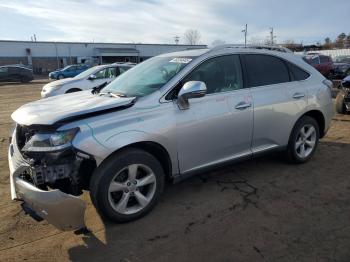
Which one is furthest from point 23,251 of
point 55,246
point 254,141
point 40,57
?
point 40,57

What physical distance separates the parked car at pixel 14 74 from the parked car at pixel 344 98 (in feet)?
94.2

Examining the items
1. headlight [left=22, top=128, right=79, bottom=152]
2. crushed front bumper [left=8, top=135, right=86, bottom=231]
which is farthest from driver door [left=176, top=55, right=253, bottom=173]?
crushed front bumper [left=8, top=135, right=86, bottom=231]

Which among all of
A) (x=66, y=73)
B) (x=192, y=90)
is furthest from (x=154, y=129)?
(x=66, y=73)

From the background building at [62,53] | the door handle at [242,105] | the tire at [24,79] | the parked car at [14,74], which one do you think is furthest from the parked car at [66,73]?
the door handle at [242,105]

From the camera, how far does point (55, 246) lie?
11.4ft

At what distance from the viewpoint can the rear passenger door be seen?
480 cm

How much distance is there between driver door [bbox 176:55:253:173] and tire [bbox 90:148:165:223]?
1.38 ft

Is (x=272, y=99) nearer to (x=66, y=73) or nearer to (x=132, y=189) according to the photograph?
(x=132, y=189)

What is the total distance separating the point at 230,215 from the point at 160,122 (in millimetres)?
1297

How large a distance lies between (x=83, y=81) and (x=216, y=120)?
9644mm

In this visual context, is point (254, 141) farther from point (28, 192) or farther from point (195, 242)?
point (28, 192)

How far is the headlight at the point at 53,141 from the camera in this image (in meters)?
3.36

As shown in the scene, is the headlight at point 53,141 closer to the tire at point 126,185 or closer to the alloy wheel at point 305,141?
the tire at point 126,185

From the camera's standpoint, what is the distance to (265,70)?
5.02 meters
